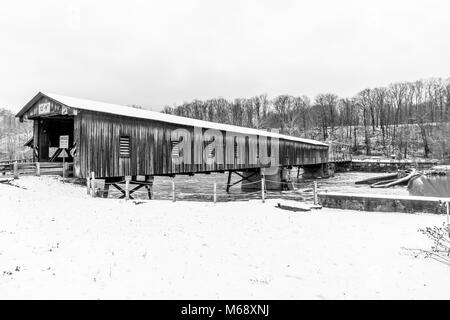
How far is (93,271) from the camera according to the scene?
550 cm

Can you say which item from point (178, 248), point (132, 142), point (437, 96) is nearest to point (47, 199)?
point (132, 142)

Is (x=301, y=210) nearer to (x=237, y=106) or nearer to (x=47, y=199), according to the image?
(x=47, y=199)

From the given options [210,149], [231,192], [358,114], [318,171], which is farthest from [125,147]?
[358,114]

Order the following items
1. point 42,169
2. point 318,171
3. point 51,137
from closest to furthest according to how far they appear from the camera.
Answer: point 42,169 → point 51,137 → point 318,171

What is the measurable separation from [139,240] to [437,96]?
333 feet

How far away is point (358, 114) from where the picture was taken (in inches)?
3588

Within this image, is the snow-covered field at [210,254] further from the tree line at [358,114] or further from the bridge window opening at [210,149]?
the tree line at [358,114]

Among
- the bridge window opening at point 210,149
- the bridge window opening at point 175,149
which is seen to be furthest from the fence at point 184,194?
the bridge window opening at point 210,149

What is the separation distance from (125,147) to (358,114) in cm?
8756

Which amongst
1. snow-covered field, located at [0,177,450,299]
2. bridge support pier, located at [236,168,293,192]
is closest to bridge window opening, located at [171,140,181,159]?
snow-covered field, located at [0,177,450,299]

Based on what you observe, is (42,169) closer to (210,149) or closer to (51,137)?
(51,137)

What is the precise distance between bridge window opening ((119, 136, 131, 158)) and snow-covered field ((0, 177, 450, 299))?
6.29 m

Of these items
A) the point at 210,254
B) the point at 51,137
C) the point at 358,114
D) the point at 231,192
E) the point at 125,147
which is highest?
the point at 358,114

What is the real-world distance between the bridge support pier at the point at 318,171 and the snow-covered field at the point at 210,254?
38691 millimetres
